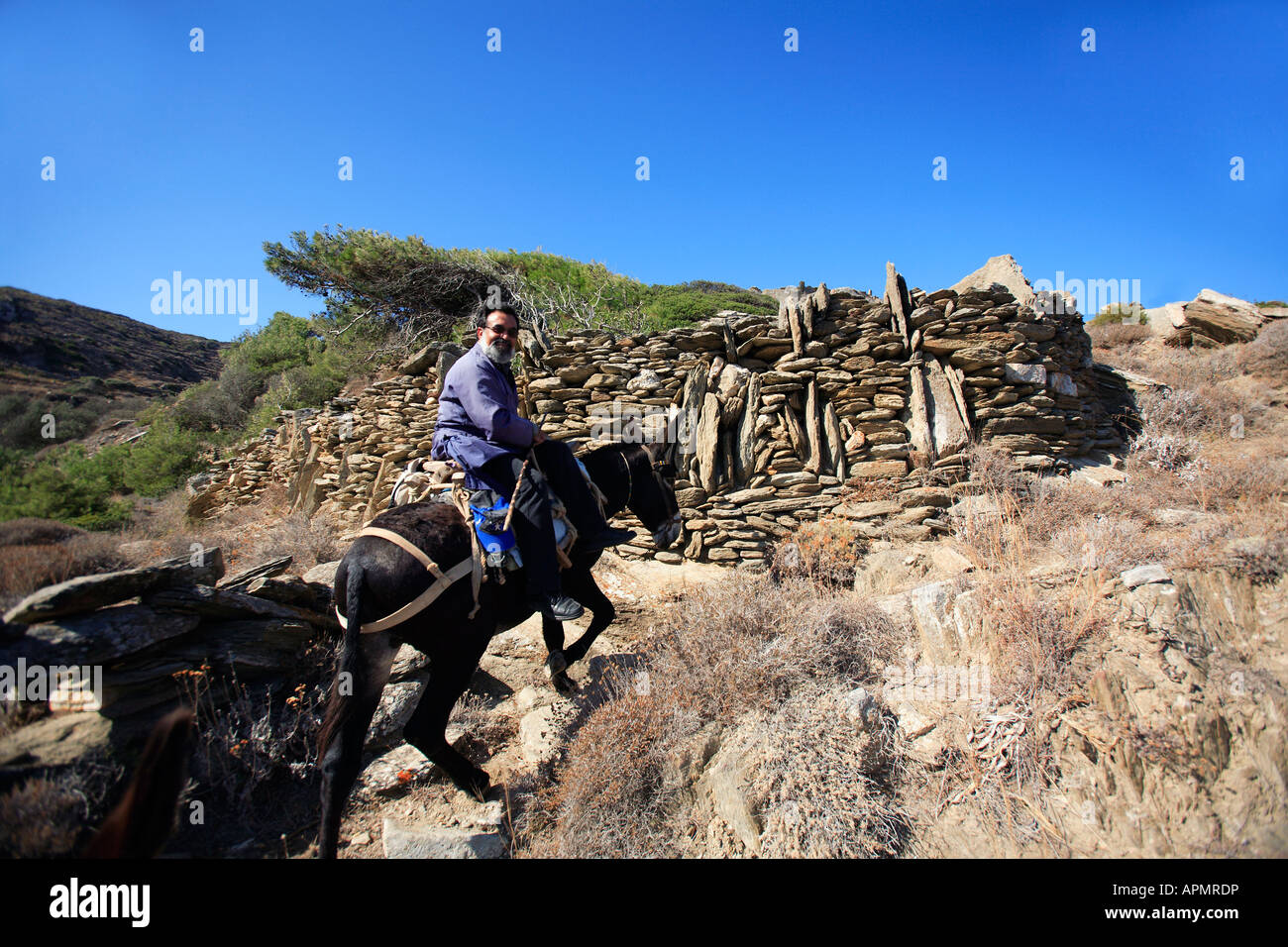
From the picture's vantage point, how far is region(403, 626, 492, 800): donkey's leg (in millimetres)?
3076

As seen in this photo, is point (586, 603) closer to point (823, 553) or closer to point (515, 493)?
point (515, 493)

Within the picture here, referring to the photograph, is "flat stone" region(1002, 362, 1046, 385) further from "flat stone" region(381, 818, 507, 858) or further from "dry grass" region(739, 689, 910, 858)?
"flat stone" region(381, 818, 507, 858)

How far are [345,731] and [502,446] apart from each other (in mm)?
1908

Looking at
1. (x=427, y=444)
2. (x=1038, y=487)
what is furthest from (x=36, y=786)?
(x=1038, y=487)

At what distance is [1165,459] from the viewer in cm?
551

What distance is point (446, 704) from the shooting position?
10.3 feet

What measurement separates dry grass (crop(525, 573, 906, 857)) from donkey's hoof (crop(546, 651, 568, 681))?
2.09 ft

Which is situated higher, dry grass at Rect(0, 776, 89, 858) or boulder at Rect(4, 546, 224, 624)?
boulder at Rect(4, 546, 224, 624)

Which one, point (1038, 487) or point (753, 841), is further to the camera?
point (1038, 487)

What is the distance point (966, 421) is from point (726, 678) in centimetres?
425

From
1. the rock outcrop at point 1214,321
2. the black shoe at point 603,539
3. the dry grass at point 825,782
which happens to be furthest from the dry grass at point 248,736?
the rock outcrop at point 1214,321

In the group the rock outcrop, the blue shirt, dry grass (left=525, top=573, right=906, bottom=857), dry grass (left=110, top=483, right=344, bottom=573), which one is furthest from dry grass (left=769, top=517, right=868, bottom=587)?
the rock outcrop
